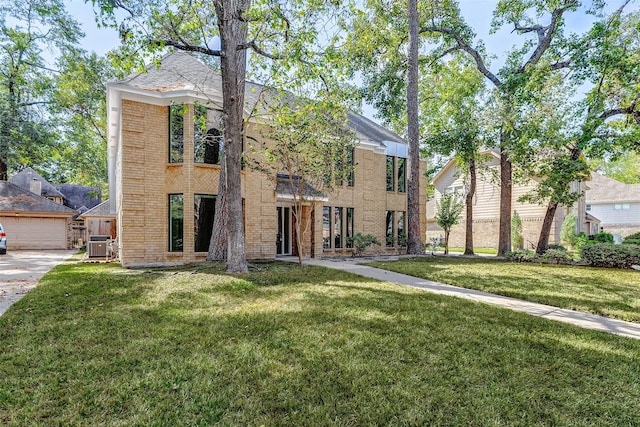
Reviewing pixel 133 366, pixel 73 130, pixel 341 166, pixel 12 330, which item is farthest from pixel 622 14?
pixel 73 130

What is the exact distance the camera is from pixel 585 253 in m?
12.1

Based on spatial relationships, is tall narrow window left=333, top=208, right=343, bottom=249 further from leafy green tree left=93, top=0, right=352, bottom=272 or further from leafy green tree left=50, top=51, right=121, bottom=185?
leafy green tree left=50, top=51, right=121, bottom=185

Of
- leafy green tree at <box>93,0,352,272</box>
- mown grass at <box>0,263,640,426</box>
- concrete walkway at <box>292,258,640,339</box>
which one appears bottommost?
concrete walkway at <box>292,258,640,339</box>

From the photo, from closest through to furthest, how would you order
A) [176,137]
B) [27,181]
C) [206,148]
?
[176,137], [206,148], [27,181]

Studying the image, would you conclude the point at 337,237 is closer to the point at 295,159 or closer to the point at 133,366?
the point at 295,159

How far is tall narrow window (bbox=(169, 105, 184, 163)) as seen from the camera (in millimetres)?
11852

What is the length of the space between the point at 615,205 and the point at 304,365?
140ft

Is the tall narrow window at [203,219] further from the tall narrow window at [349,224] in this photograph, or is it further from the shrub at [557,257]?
the shrub at [557,257]

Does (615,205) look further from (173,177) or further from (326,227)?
(173,177)

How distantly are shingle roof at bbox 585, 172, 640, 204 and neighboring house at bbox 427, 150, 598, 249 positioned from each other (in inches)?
277

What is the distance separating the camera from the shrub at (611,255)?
36.7 feet

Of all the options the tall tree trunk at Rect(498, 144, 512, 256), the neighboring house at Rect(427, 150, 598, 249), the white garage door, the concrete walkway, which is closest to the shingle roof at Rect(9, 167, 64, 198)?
the white garage door

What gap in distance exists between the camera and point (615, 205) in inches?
1305

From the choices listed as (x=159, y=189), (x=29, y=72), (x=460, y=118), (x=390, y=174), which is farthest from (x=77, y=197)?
(x=460, y=118)
